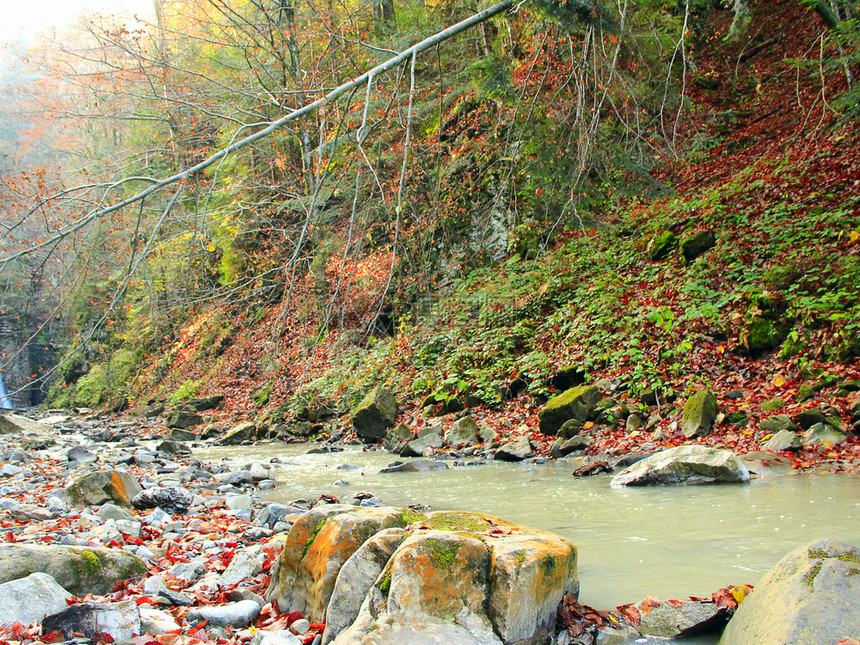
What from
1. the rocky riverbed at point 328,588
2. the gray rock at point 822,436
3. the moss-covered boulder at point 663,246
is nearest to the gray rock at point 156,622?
the rocky riverbed at point 328,588

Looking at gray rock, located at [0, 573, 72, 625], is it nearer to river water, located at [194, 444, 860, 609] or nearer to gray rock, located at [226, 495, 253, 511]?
river water, located at [194, 444, 860, 609]

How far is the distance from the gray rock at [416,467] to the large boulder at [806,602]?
5.32 meters

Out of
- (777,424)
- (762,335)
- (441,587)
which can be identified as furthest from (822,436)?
(441,587)

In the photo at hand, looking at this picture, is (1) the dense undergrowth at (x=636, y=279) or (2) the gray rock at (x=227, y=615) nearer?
(2) the gray rock at (x=227, y=615)

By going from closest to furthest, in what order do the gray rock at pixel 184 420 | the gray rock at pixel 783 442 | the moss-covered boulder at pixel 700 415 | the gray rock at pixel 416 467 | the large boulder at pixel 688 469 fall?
the large boulder at pixel 688 469, the gray rock at pixel 783 442, the moss-covered boulder at pixel 700 415, the gray rock at pixel 416 467, the gray rock at pixel 184 420

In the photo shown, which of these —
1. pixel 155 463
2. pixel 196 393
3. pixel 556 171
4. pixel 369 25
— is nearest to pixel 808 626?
pixel 556 171

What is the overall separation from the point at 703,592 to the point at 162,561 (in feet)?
10.3

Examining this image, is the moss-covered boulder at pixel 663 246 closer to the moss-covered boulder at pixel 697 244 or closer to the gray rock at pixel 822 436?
the moss-covered boulder at pixel 697 244

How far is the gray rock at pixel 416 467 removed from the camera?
7.43 meters

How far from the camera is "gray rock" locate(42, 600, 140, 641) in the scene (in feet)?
7.29

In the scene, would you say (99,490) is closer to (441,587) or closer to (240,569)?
(240,569)

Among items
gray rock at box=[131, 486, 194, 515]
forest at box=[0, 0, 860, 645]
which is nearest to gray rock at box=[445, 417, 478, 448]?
forest at box=[0, 0, 860, 645]

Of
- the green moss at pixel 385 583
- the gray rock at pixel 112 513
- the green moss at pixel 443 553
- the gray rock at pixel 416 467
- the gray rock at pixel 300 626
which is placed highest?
the green moss at pixel 443 553

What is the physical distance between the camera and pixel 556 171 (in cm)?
635
